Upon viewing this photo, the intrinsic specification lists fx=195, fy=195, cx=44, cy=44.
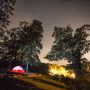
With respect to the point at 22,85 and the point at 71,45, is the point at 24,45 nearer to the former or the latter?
the point at 71,45

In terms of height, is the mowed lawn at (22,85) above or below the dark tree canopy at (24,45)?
below

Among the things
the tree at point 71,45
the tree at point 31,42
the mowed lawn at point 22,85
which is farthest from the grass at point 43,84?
the tree at point 31,42

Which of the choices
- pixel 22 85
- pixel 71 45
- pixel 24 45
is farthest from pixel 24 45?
pixel 22 85

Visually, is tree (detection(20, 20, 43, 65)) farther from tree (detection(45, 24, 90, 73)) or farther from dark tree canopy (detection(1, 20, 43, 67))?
tree (detection(45, 24, 90, 73))

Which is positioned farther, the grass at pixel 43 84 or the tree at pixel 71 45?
the tree at pixel 71 45

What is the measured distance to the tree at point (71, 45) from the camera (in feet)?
140

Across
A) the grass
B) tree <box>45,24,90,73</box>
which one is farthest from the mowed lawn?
tree <box>45,24,90,73</box>

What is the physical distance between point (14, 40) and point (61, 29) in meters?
16.6

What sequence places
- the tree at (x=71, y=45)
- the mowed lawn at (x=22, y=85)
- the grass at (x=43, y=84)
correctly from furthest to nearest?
the tree at (x=71, y=45), the grass at (x=43, y=84), the mowed lawn at (x=22, y=85)

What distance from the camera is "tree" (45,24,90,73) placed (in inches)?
1681

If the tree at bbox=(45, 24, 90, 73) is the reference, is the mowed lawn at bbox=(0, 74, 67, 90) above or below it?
below

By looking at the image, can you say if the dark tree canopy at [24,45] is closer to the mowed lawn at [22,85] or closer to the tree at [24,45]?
the tree at [24,45]

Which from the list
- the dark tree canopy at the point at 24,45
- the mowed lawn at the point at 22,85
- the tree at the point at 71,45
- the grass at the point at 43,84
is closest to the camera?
the mowed lawn at the point at 22,85

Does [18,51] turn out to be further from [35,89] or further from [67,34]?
[35,89]
